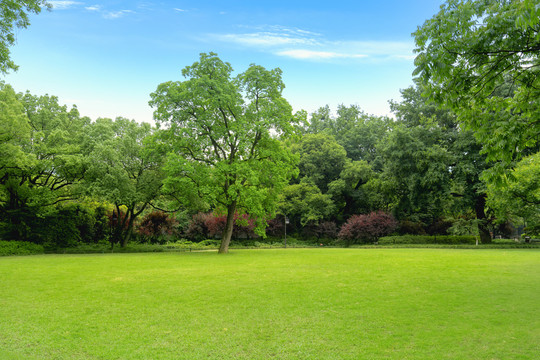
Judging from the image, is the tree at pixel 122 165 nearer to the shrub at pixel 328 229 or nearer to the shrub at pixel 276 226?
the shrub at pixel 276 226

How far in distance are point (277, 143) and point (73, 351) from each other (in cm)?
2118

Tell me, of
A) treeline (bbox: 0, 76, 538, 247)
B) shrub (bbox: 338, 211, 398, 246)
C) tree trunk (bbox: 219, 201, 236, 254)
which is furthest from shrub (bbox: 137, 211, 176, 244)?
shrub (bbox: 338, 211, 398, 246)

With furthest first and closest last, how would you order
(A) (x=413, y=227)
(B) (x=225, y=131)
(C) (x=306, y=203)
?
(C) (x=306, y=203)
(A) (x=413, y=227)
(B) (x=225, y=131)

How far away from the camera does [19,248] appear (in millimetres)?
24281

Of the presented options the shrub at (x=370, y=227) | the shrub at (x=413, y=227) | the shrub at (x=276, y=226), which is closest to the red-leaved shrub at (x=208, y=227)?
the shrub at (x=276, y=226)

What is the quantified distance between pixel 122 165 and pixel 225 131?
9553 mm

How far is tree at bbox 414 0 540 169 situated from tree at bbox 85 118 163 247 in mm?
21022

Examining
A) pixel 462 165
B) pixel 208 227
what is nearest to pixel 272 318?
pixel 462 165

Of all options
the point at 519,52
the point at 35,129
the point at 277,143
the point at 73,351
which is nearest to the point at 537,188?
the point at 277,143

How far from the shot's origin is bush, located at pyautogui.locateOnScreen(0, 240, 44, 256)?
23.3 m

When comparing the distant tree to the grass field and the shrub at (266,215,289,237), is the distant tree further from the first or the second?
the grass field

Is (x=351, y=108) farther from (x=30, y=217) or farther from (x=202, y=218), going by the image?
(x=30, y=217)

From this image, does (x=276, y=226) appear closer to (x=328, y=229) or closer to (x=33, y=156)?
(x=328, y=229)

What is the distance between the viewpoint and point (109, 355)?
4453 mm
